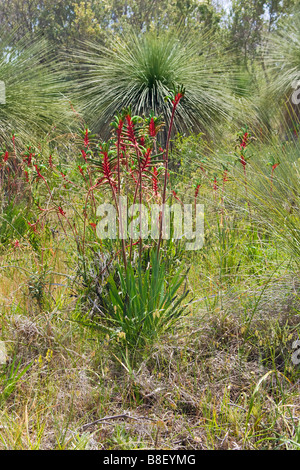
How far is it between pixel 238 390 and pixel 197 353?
0.76 ft

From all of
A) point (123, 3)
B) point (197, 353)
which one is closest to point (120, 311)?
point (197, 353)

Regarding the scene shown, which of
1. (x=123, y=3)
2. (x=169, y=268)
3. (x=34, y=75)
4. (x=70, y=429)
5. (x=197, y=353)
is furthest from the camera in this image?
(x=123, y=3)

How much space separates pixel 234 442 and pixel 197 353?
464 mm

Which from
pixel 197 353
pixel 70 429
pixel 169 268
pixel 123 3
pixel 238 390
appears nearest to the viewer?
pixel 70 429

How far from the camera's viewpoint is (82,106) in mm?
5617

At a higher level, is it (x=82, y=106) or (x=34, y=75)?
(x=34, y=75)

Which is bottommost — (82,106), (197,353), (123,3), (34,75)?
(197,353)

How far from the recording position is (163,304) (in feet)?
6.20
